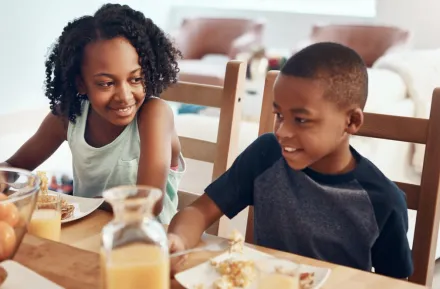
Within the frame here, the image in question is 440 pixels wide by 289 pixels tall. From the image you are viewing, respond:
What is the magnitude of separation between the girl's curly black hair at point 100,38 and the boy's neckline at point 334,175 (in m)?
0.48

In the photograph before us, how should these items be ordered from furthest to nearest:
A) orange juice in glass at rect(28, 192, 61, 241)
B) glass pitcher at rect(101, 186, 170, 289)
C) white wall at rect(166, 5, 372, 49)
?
white wall at rect(166, 5, 372, 49) < orange juice in glass at rect(28, 192, 61, 241) < glass pitcher at rect(101, 186, 170, 289)

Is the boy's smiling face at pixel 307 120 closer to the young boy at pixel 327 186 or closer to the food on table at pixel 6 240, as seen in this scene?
the young boy at pixel 327 186

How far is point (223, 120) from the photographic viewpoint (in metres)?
1.43

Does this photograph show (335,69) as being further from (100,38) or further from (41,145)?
(41,145)

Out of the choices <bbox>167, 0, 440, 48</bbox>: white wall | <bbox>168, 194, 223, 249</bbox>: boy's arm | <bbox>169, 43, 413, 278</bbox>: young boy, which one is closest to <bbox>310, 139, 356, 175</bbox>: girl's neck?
<bbox>169, 43, 413, 278</bbox>: young boy

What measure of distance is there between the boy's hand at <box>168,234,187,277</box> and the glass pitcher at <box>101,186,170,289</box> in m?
0.24

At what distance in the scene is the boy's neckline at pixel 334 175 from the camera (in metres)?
1.16

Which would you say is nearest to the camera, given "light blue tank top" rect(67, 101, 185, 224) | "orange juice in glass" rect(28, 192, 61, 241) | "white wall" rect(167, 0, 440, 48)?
"orange juice in glass" rect(28, 192, 61, 241)

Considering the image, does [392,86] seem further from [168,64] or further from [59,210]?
[59,210]

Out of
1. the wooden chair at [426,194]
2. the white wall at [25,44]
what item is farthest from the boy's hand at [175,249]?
the white wall at [25,44]

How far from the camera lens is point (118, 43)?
1.38 meters

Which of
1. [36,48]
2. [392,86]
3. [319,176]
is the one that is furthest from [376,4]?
[319,176]

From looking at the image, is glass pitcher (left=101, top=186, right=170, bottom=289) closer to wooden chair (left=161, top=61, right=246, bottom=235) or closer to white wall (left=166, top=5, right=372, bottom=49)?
wooden chair (left=161, top=61, right=246, bottom=235)

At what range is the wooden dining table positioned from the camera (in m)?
0.88
